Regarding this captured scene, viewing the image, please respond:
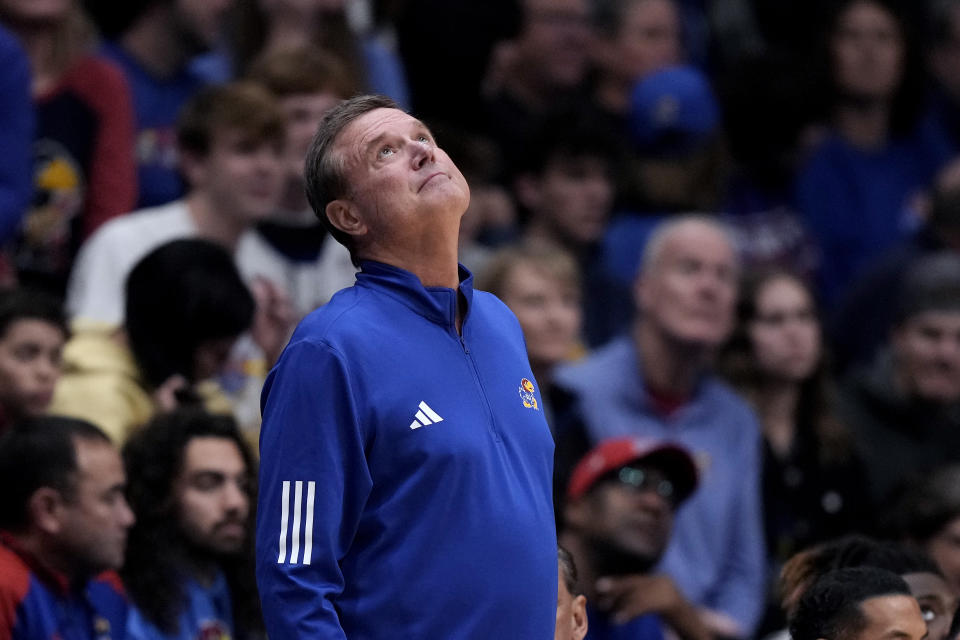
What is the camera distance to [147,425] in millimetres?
4676

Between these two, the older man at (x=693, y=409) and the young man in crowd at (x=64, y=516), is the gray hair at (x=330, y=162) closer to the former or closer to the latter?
the young man in crowd at (x=64, y=516)

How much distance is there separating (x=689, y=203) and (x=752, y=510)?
184 cm

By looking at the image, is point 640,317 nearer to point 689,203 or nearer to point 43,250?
point 689,203

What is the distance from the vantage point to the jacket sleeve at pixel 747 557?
18.9ft

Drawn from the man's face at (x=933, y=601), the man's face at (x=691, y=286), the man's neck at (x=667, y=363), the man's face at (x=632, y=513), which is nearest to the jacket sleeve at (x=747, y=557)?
the man's neck at (x=667, y=363)

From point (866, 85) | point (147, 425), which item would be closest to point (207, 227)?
point (147, 425)

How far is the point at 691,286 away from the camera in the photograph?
244 inches

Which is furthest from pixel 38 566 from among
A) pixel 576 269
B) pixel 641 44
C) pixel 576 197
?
pixel 641 44

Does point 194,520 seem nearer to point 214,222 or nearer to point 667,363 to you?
point 214,222

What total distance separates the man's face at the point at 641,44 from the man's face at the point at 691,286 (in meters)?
2.05

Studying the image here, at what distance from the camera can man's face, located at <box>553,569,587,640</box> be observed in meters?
3.60

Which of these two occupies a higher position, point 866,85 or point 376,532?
point 866,85

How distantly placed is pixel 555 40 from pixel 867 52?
155 cm

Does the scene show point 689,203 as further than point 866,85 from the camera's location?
No
